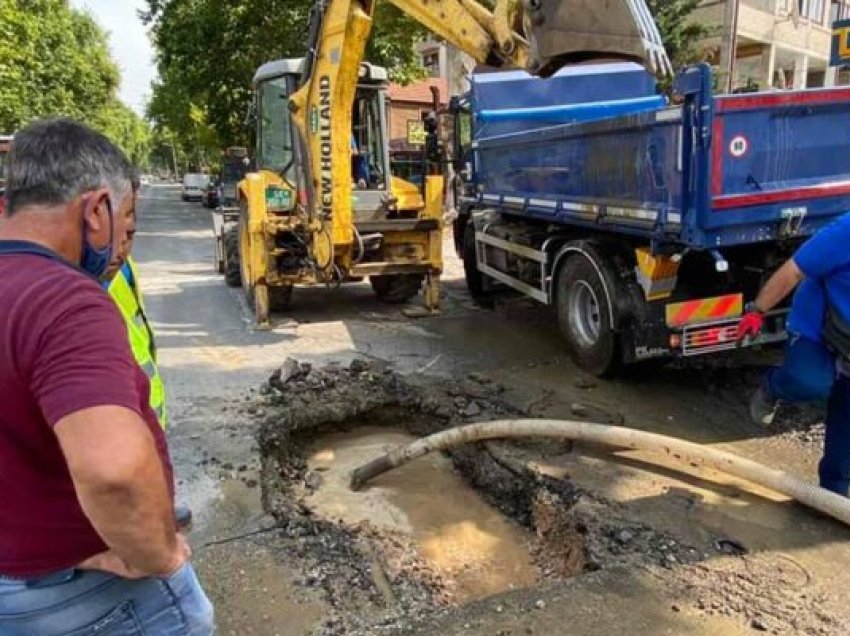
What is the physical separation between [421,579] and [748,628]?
1.50m

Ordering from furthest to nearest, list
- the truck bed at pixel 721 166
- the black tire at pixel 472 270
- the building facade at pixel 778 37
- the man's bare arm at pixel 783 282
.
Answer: the building facade at pixel 778 37 < the black tire at pixel 472 270 < the truck bed at pixel 721 166 < the man's bare arm at pixel 783 282

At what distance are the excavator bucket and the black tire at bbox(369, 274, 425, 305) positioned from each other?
4.32m

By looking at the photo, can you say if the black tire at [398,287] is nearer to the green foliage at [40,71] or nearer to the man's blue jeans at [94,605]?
the green foliage at [40,71]

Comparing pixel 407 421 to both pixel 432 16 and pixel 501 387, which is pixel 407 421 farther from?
pixel 432 16

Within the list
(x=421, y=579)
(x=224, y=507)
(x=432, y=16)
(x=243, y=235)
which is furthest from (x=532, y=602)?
(x=243, y=235)

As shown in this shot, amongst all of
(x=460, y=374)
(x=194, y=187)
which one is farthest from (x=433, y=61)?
(x=460, y=374)

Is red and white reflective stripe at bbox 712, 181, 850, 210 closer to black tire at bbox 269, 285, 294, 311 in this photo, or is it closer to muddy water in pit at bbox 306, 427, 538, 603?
muddy water in pit at bbox 306, 427, 538, 603

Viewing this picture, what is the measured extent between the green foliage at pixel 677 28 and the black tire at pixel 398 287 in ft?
45.0

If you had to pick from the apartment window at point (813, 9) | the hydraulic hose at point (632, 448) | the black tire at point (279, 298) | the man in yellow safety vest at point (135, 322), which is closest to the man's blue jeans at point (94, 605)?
the man in yellow safety vest at point (135, 322)

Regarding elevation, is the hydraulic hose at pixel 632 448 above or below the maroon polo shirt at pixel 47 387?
below

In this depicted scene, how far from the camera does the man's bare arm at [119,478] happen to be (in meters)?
1.27

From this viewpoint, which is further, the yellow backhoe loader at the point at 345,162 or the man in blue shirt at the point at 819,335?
the yellow backhoe loader at the point at 345,162

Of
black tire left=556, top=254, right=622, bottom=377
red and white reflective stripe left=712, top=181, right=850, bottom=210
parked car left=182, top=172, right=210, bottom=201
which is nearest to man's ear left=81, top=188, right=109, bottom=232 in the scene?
red and white reflective stripe left=712, top=181, right=850, bottom=210

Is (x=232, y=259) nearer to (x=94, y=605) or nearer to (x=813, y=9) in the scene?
(x=94, y=605)
